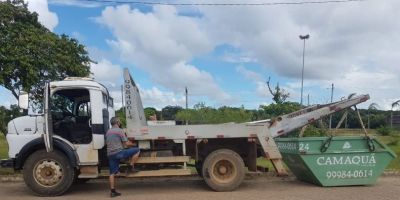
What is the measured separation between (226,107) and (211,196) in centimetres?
2020

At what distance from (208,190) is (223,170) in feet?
2.04

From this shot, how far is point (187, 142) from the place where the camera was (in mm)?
12172

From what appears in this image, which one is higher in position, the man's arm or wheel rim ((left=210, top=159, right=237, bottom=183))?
the man's arm

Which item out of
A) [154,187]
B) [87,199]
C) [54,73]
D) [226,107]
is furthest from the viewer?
[226,107]

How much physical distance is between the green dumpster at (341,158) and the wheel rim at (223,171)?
Answer: 5.40ft

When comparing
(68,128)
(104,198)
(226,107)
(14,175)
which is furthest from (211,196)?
(226,107)

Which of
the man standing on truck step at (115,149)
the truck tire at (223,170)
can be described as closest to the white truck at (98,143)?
the truck tire at (223,170)

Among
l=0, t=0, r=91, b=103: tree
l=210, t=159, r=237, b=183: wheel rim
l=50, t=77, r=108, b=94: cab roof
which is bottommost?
l=210, t=159, r=237, b=183: wheel rim

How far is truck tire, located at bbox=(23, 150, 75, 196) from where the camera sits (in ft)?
37.5

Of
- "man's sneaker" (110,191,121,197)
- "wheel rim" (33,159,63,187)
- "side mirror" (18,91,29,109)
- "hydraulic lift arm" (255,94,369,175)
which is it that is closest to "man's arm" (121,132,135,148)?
"man's sneaker" (110,191,121,197)

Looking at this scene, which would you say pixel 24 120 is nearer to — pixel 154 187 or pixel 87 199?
pixel 87 199

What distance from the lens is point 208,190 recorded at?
40.2 feet

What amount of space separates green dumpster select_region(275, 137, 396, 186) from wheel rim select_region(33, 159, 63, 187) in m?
5.45

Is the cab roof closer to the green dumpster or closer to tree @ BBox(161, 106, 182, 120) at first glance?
tree @ BBox(161, 106, 182, 120)
